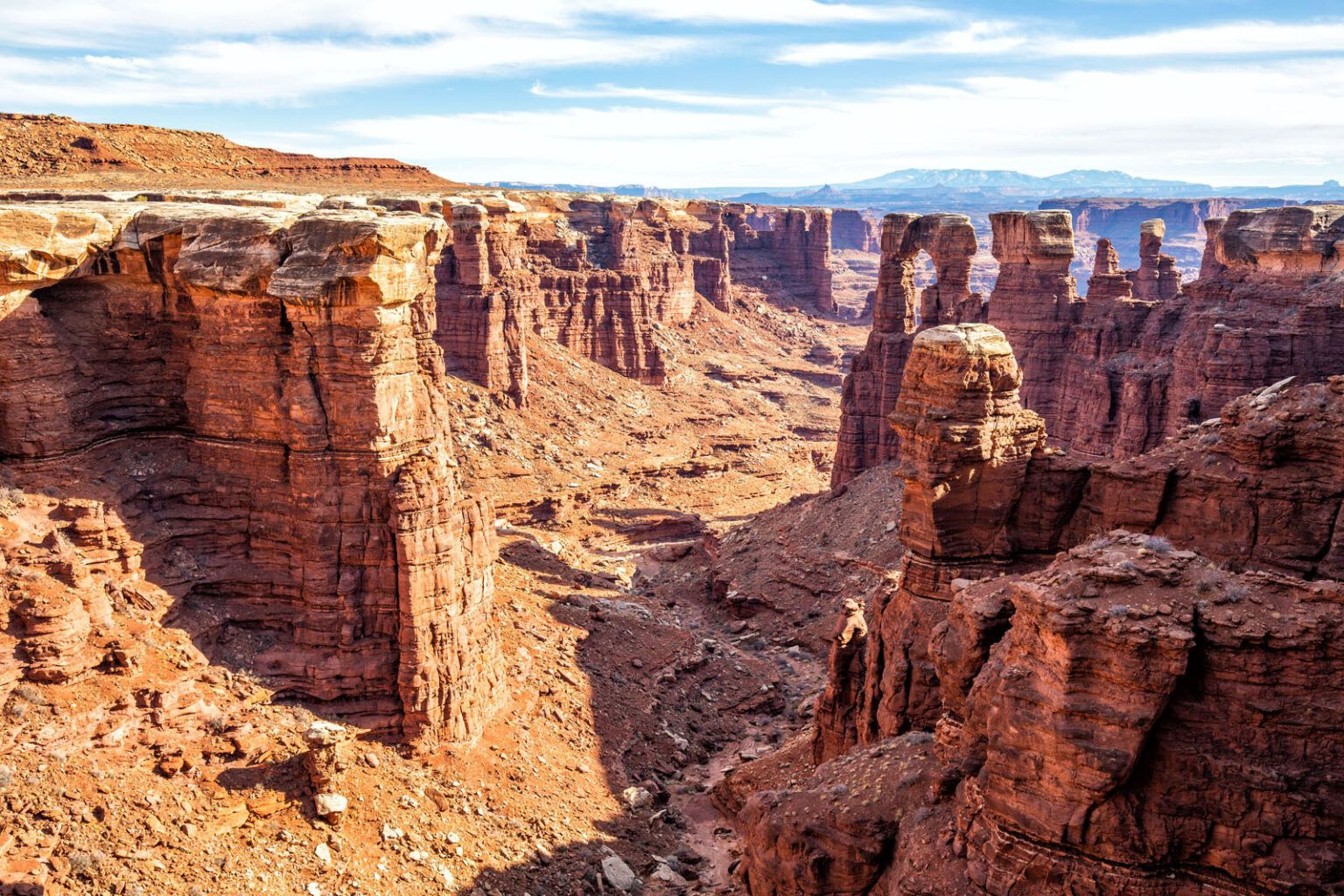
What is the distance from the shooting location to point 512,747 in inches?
1091

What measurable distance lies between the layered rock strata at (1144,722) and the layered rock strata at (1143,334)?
22.4 metres

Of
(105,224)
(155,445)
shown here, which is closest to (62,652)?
(155,445)

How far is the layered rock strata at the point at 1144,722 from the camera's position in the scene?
1418 centimetres

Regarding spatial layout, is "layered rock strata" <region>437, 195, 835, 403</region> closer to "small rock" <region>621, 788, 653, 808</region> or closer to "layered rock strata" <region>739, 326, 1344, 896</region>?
"small rock" <region>621, 788, 653, 808</region>

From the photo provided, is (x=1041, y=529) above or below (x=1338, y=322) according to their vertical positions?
below

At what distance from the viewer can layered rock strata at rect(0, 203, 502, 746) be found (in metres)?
24.1

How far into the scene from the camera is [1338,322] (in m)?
41.3

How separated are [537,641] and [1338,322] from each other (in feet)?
109

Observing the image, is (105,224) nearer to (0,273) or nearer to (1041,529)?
(0,273)

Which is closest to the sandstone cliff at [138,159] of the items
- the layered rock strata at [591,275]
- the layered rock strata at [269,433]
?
the layered rock strata at [591,275]

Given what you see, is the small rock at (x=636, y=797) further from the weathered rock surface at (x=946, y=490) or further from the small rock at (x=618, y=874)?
the weathered rock surface at (x=946, y=490)

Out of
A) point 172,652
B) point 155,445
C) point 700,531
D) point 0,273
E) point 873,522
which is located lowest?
point 700,531

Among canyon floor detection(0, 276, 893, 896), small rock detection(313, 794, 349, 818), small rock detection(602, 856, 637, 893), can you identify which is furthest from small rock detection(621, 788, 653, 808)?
small rock detection(313, 794, 349, 818)

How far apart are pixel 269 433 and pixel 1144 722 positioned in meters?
19.6
